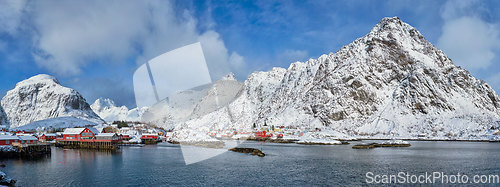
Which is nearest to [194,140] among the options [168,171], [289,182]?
[168,171]

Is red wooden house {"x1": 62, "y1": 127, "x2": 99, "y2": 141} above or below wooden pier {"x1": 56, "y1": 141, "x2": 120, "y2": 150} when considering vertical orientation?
above

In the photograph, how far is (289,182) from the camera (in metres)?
33.5

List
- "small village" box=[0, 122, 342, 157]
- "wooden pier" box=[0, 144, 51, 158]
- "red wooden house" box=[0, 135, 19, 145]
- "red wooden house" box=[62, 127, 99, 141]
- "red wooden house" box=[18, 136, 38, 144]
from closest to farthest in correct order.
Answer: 1. "wooden pier" box=[0, 144, 51, 158]
2. "red wooden house" box=[0, 135, 19, 145]
3. "small village" box=[0, 122, 342, 157]
4. "red wooden house" box=[18, 136, 38, 144]
5. "red wooden house" box=[62, 127, 99, 141]

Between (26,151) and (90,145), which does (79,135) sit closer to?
(90,145)

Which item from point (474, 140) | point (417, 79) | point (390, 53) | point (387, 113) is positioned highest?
point (390, 53)

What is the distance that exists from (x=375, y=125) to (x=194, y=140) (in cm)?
8699

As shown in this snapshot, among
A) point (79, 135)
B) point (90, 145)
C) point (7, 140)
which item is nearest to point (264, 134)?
point (90, 145)

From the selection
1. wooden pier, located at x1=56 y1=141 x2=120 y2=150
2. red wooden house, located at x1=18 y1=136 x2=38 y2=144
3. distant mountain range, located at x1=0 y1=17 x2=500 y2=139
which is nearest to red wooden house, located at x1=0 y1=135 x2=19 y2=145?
red wooden house, located at x1=18 y1=136 x2=38 y2=144

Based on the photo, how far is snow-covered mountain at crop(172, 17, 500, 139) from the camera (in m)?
131

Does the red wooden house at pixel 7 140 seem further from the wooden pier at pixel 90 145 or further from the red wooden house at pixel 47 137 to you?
the red wooden house at pixel 47 137

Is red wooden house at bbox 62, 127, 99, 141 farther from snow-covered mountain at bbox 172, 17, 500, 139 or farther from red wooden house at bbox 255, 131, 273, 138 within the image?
snow-covered mountain at bbox 172, 17, 500, 139

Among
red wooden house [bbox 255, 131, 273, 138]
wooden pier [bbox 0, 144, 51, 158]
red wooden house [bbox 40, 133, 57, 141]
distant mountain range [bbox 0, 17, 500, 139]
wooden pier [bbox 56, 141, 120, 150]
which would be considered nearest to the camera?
wooden pier [bbox 0, 144, 51, 158]

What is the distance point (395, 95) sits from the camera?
15925 centimetres

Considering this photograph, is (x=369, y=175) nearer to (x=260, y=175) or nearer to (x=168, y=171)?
(x=260, y=175)
